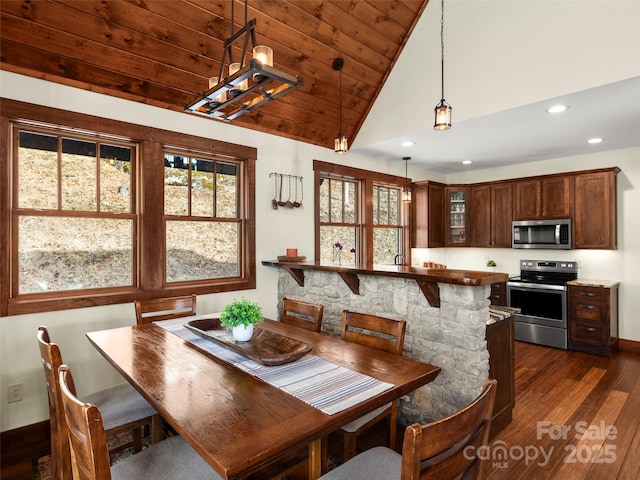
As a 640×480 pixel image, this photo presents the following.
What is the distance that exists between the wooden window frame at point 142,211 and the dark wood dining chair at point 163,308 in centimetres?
32

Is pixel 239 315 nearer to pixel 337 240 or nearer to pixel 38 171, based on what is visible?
pixel 38 171

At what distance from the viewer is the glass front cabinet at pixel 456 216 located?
6.23 metres

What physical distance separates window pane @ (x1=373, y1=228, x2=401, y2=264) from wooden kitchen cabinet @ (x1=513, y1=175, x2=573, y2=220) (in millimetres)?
1859

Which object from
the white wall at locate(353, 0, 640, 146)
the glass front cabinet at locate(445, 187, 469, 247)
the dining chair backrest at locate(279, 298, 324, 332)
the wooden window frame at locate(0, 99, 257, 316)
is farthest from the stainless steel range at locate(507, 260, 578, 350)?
the wooden window frame at locate(0, 99, 257, 316)

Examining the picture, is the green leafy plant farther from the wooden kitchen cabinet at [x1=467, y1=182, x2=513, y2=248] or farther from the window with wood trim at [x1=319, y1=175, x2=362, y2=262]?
the wooden kitchen cabinet at [x1=467, y1=182, x2=513, y2=248]

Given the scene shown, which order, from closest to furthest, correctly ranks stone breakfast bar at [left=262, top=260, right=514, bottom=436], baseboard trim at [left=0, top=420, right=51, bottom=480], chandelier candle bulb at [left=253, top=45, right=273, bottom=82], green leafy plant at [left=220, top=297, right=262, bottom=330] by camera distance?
1. chandelier candle bulb at [left=253, top=45, right=273, bottom=82]
2. green leafy plant at [left=220, top=297, right=262, bottom=330]
3. stone breakfast bar at [left=262, top=260, right=514, bottom=436]
4. baseboard trim at [left=0, top=420, right=51, bottom=480]

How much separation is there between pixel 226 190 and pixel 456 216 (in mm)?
4123

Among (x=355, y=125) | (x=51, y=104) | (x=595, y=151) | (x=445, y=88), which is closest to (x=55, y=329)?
(x=51, y=104)

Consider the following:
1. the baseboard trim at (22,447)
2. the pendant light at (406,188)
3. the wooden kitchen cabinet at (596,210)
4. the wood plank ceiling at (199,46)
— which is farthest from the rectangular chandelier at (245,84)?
the wooden kitchen cabinet at (596,210)

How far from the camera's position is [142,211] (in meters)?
3.21

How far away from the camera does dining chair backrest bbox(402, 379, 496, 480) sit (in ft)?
3.18

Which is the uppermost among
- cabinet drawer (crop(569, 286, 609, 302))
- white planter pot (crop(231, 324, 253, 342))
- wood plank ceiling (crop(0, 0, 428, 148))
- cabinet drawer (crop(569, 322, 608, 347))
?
wood plank ceiling (crop(0, 0, 428, 148))

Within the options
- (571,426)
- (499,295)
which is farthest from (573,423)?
(499,295)

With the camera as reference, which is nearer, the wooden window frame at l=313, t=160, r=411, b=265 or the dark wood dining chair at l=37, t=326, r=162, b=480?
the dark wood dining chair at l=37, t=326, r=162, b=480
